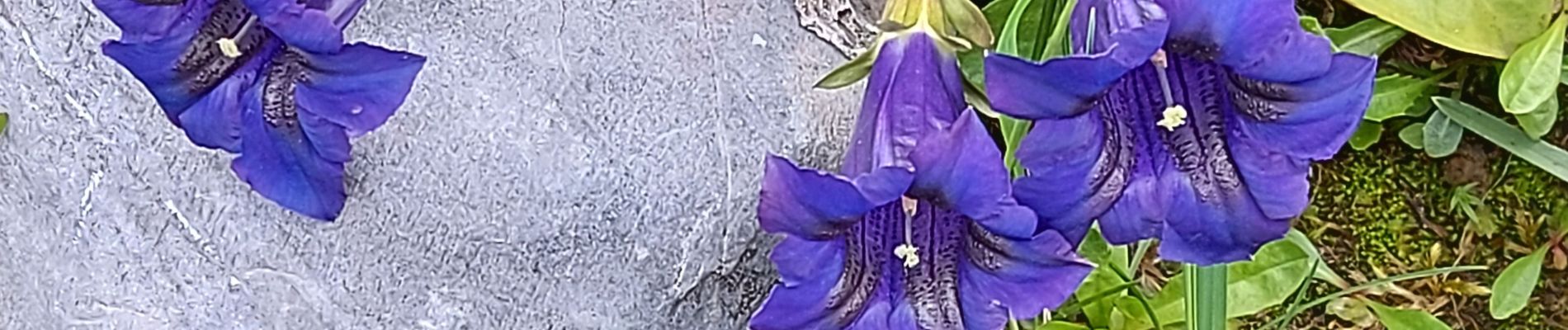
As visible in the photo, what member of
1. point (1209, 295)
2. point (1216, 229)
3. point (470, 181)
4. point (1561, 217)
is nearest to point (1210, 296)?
point (1209, 295)

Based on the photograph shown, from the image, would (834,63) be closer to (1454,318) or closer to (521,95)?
(521,95)

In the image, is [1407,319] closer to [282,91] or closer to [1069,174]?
[1069,174]

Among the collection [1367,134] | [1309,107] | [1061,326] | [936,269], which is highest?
[1309,107]

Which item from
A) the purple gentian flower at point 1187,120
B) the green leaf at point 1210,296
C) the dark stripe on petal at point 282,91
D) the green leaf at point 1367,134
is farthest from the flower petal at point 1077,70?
the green leaf at point 1367,134

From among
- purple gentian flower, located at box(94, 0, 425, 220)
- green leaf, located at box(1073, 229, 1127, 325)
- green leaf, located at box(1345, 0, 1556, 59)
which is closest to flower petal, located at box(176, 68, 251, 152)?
purple gentian flower, located at box(94, 0, 425, 220)

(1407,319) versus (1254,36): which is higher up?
(1254,36)

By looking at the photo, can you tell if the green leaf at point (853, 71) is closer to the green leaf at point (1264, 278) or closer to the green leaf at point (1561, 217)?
the green leaf at point (1264, 278)
